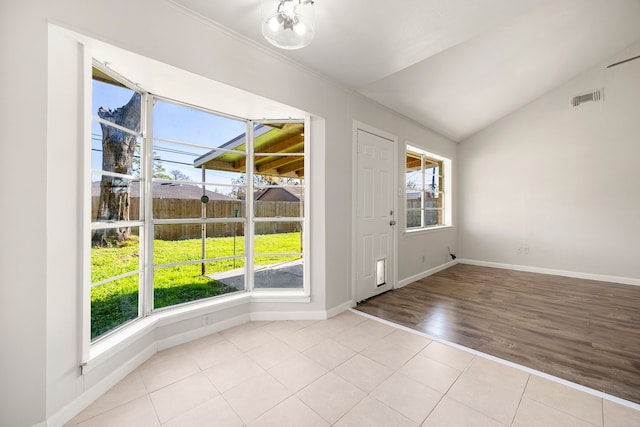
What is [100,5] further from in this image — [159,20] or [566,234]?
[566,234]

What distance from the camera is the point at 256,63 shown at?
7.39 ft

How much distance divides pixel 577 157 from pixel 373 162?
13.2 feet

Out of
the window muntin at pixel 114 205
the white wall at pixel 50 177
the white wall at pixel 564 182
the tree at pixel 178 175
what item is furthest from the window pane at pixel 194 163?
the white wall at pixel 564 182

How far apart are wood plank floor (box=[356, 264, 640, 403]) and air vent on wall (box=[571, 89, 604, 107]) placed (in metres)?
3.16

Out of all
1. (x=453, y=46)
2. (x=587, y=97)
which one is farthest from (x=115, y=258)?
(x=587, y=97)

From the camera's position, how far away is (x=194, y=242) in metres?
2.51

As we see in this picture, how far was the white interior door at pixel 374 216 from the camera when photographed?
329 centimetres

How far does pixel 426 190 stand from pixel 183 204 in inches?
168

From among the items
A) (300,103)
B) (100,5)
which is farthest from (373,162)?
(100,5)

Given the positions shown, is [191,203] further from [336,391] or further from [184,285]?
[336,391]

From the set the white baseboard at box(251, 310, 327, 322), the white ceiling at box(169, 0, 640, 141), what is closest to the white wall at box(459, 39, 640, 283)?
the white ceiling at box(169, 0, 640, 141)

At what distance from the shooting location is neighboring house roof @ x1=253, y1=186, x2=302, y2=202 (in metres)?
2.86

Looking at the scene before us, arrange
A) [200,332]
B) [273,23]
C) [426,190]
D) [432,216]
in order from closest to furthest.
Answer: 1. [273,23]
2. [200,332]
3. [426,190]
4. [432,216]

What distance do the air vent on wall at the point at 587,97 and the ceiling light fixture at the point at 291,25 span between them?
216 inches
